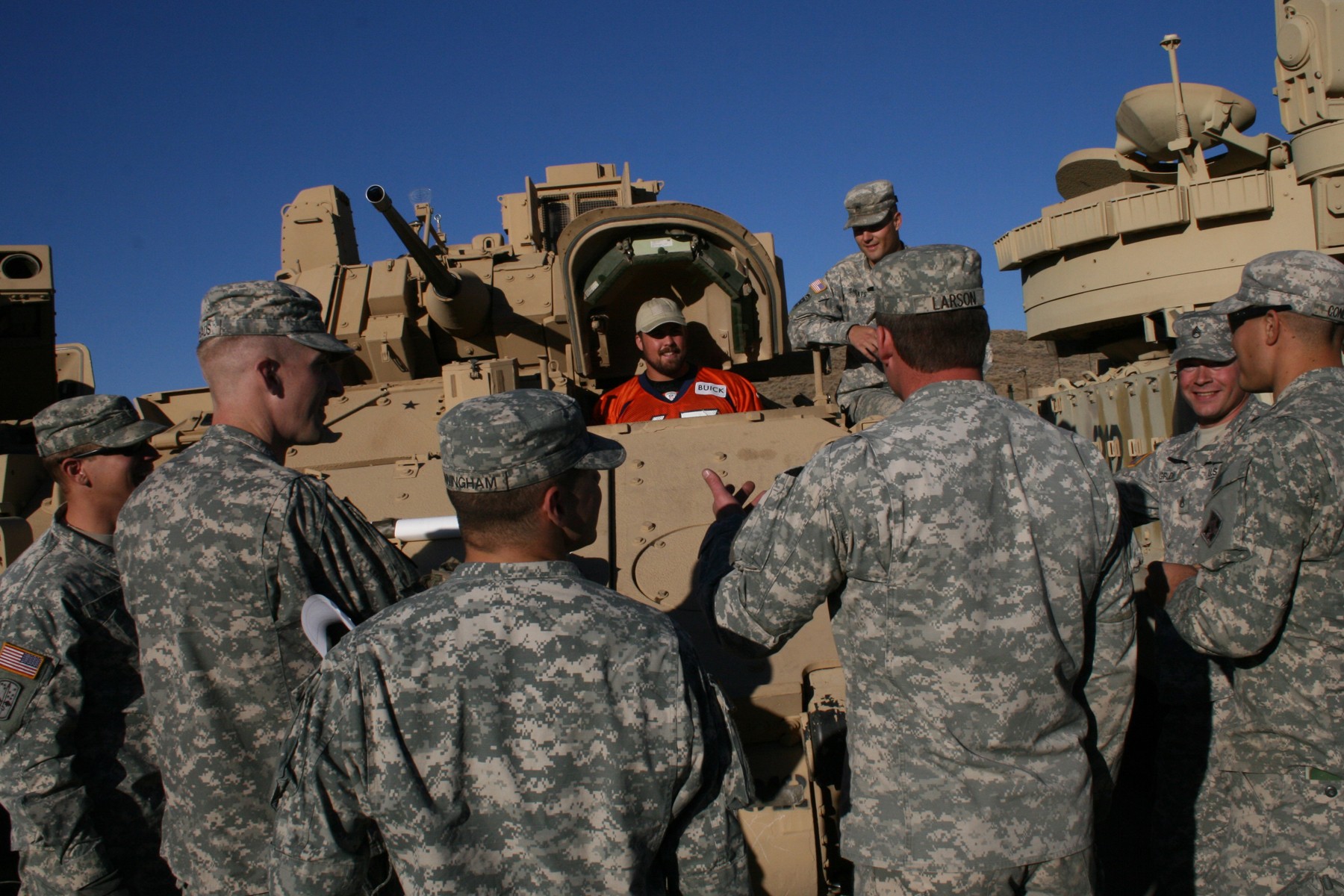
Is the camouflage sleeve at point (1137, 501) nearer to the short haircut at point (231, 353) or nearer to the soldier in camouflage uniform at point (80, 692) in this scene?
the short haircut at point (231, 353)

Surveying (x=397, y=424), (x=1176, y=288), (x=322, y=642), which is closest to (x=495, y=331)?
(x=397, y=424)

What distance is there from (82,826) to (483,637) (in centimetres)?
155

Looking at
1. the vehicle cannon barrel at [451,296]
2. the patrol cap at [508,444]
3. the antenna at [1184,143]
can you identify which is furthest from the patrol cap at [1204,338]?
the antenna at [1184,143]

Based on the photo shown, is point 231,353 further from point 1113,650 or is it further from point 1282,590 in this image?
point 1282,590

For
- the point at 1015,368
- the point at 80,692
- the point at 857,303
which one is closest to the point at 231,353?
the point at 80,692

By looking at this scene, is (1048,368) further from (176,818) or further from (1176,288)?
(176,818)

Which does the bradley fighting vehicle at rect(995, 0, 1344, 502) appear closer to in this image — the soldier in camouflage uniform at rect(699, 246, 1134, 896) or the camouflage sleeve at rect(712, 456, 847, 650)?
the soldier in camouflage uniform at rect(699, 246, 1134, 896)

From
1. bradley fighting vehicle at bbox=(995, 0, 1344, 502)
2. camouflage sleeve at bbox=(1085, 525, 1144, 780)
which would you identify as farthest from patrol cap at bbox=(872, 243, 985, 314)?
bradley fighting vehicle at bbox=(995, 0, 1344, 502)

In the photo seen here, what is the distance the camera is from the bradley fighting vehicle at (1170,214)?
8469 millimetres

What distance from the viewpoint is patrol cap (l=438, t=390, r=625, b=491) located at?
1887 millimetres

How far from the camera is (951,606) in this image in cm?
208

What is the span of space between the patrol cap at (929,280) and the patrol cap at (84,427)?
7.10 feet

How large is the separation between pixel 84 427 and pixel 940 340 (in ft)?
7.75

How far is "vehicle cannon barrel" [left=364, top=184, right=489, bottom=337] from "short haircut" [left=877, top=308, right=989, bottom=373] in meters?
4.61
